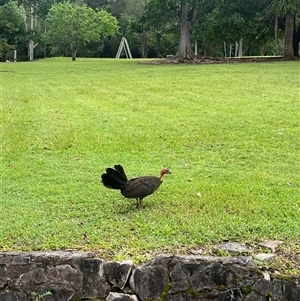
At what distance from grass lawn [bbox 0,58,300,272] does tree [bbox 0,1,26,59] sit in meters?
22.0

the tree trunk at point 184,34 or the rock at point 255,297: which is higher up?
→ the tree trunk at point 184,34

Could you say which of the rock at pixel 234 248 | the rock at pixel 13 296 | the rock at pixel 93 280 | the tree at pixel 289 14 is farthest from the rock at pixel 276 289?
the tree at pixel 289 14

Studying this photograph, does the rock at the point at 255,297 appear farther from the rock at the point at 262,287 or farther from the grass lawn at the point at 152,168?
the grass lawn at the point at 152,168

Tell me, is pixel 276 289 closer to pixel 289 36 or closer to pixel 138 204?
pixel 138 204

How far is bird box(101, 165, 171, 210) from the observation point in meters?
3.84

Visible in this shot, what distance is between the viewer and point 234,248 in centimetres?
340

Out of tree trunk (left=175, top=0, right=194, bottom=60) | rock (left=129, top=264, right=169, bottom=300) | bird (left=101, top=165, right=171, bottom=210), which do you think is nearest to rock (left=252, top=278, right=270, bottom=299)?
rock (left=129, top=264, right=169, bottom=300)

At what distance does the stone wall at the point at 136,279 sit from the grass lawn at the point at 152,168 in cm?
14

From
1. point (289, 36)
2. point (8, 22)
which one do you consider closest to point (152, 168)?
point (289, 36)

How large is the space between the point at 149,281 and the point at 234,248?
66cm

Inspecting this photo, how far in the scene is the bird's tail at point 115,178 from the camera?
12.6 feet

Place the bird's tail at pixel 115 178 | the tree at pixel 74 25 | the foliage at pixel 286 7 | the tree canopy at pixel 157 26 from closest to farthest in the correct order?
the bird's tail at pixel 115 178 → the foliage at pixel 286 7 → the tree canopy at pixel 157 26 → the tree at pixel 74 25

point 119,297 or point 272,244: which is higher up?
point 272,244

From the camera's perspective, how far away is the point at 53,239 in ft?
11.8
